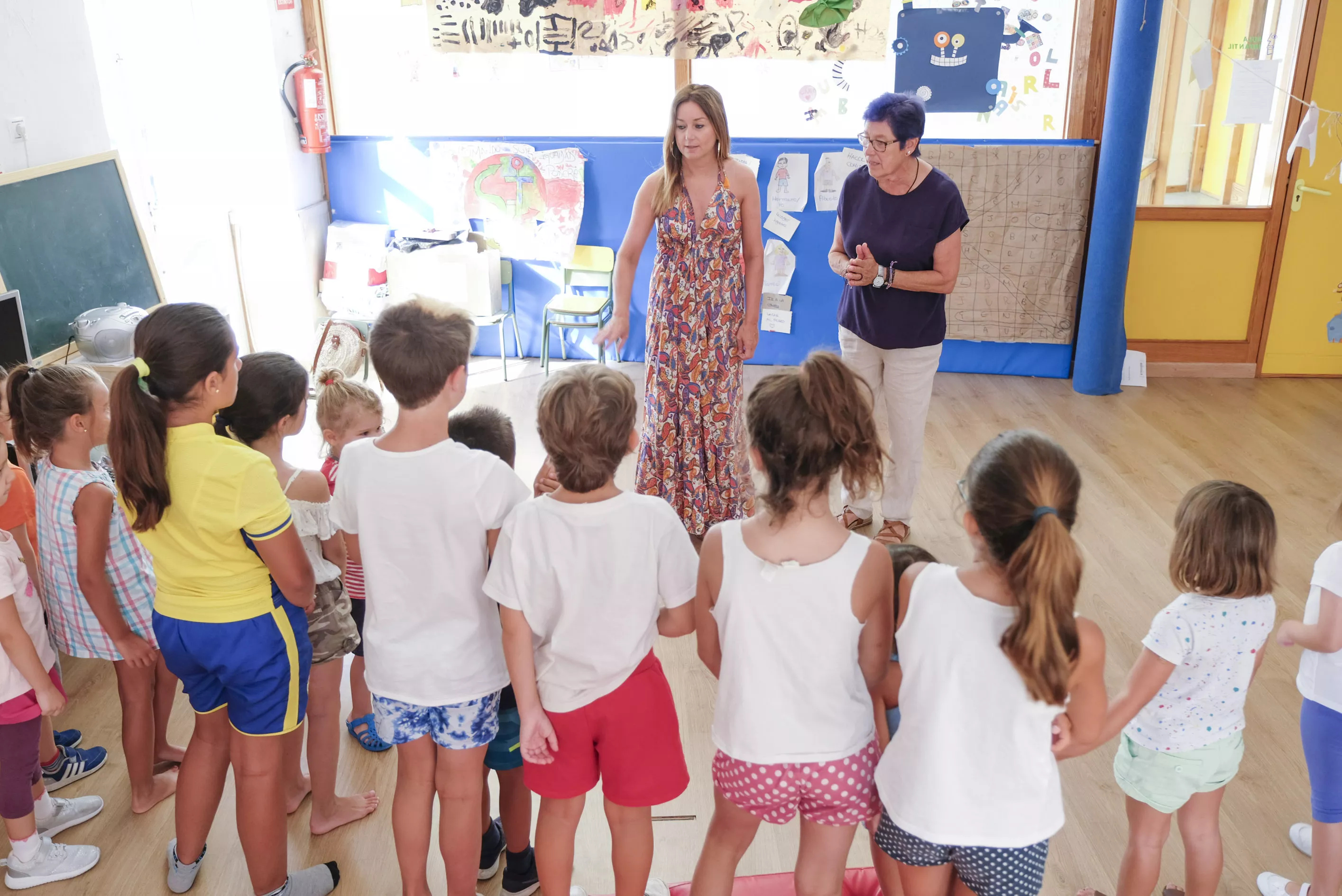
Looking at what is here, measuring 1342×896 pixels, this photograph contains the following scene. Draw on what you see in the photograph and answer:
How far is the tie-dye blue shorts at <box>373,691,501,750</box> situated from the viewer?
1.84 meters

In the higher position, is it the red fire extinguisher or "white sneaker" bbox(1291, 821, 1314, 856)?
the red fire extinguisher

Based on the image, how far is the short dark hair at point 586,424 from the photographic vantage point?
1.61 meters

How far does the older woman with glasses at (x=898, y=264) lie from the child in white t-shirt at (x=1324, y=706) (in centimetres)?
157

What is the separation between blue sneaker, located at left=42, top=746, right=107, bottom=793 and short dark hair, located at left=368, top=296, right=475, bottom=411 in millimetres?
1487

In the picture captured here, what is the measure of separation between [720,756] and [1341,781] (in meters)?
1.17

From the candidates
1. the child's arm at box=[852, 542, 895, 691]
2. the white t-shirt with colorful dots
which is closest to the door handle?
the white t-shirt with colorful dots

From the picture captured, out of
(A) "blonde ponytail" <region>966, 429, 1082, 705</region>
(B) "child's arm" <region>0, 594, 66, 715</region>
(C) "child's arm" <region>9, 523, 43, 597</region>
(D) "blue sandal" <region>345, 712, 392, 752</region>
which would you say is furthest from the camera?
Result: (D) "blue sandal" <region>345, 712, 392, 752</region>

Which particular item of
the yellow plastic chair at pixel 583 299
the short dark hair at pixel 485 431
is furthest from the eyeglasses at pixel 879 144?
the yellow plastic chair at pixel 583 299

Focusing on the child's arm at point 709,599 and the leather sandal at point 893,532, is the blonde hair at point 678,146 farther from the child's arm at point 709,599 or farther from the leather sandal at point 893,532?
the child's arm at point 709,599

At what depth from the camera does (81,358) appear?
3.57m

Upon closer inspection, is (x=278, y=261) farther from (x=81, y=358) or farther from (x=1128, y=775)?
(x=1128, y=775)

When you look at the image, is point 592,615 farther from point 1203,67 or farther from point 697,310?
point 1203,67

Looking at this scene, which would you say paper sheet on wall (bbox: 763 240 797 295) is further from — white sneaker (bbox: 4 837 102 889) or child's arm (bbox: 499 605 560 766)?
white sneaker (bbox: 4 837 102 889)

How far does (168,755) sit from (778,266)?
4024 millimetres
